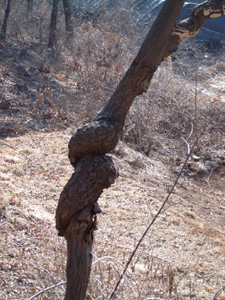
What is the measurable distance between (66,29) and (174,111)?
463cm

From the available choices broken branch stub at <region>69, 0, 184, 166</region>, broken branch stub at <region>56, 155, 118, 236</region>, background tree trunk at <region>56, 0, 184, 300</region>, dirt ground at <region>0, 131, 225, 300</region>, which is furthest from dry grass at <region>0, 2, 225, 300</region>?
broken branch stub at <region>69, 0, 184, 166</region>

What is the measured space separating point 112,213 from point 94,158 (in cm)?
316

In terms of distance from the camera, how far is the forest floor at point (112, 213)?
2.89 meters

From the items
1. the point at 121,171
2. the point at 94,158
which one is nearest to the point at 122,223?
the point at 121,171

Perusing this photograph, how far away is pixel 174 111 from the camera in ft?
29.8

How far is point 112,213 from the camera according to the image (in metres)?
5.00

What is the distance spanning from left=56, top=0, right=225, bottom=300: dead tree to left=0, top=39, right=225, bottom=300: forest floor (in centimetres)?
16

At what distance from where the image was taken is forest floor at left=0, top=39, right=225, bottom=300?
9.48 feet

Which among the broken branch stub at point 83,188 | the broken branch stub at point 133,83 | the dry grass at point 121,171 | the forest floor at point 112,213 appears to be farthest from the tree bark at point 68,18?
the broken branch stub at point 83,188

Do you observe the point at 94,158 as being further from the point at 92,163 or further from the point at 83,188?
the point at 83,188

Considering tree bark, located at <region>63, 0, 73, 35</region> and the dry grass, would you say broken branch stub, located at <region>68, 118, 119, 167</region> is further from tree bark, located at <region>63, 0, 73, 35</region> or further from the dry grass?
tree bark, located at <region>63, 0, 73, 35</region>

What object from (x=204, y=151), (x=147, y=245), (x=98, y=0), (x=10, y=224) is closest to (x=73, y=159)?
(x=10, y=224)

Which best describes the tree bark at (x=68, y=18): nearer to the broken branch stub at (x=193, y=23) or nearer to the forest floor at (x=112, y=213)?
the forest floor at (x=112, y=213)

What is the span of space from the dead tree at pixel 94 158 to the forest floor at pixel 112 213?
6.2 inches
